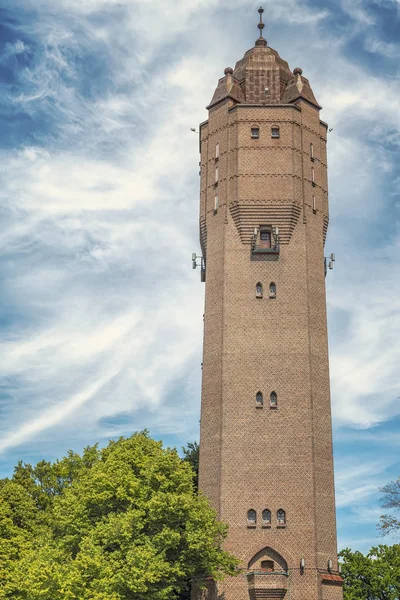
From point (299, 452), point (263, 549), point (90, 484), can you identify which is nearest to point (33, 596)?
point (90, 484)

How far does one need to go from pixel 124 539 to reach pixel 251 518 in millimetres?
8158

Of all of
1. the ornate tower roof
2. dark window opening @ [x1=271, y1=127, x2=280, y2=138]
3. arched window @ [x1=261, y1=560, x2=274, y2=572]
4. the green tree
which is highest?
the ornate tower roof

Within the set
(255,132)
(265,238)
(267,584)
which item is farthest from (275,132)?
(267,584)

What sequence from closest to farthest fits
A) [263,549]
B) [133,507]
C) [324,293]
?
[133,507] → [263,549] → [324,293]

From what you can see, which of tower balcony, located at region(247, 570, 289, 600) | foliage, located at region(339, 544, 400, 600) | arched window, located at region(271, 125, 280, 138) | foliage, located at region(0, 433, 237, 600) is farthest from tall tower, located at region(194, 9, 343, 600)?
foliage, located at region(339, 544, 400, 600)

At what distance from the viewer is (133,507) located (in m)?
36.7

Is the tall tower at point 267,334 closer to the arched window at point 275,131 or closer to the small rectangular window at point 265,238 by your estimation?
the small rectangular window at point 265,238

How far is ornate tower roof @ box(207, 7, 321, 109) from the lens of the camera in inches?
1945

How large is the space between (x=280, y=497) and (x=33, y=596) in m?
13.0

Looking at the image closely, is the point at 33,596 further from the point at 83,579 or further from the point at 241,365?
the point at 241,365

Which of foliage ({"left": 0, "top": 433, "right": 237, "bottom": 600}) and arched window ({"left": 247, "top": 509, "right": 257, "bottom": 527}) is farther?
arched window ({"left": 247, "top": 509, "right": 257, "bottom": 527})

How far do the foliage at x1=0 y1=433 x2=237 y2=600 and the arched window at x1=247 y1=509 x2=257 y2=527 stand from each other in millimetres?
1872

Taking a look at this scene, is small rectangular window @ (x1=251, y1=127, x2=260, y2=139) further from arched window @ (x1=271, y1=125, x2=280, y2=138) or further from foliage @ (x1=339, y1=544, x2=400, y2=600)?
foliage @ (x1=339, y1=544, x2=400, y2=600)

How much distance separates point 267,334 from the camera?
4378 cm
